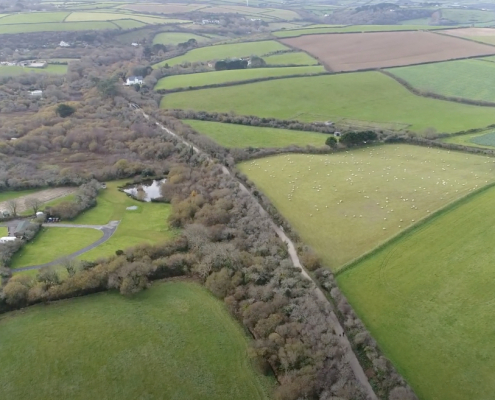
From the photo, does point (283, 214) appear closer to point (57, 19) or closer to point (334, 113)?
point (334, 113)

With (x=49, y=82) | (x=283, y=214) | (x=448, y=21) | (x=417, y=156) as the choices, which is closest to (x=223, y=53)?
(x=49, y=82)

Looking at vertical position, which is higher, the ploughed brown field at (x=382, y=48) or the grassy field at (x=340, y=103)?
the ploughed brown field at (x=382, y=48)

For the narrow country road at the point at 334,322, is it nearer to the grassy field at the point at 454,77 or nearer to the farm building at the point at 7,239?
the farm building at the point at 7,239

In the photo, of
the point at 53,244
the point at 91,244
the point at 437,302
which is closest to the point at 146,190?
the point at 91,244

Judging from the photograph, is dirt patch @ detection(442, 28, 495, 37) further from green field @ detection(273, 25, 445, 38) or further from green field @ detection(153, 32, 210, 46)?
green field @ detection(153, 32, 210, 46)

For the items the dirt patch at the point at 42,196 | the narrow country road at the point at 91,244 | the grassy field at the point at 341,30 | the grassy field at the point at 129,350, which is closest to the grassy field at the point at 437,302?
the grassy field at the point at 129,350

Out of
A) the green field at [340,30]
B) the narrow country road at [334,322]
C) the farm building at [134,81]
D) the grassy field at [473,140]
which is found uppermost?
the green field at [340,30]

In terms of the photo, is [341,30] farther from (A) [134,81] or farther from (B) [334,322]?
(B) [334,322]
